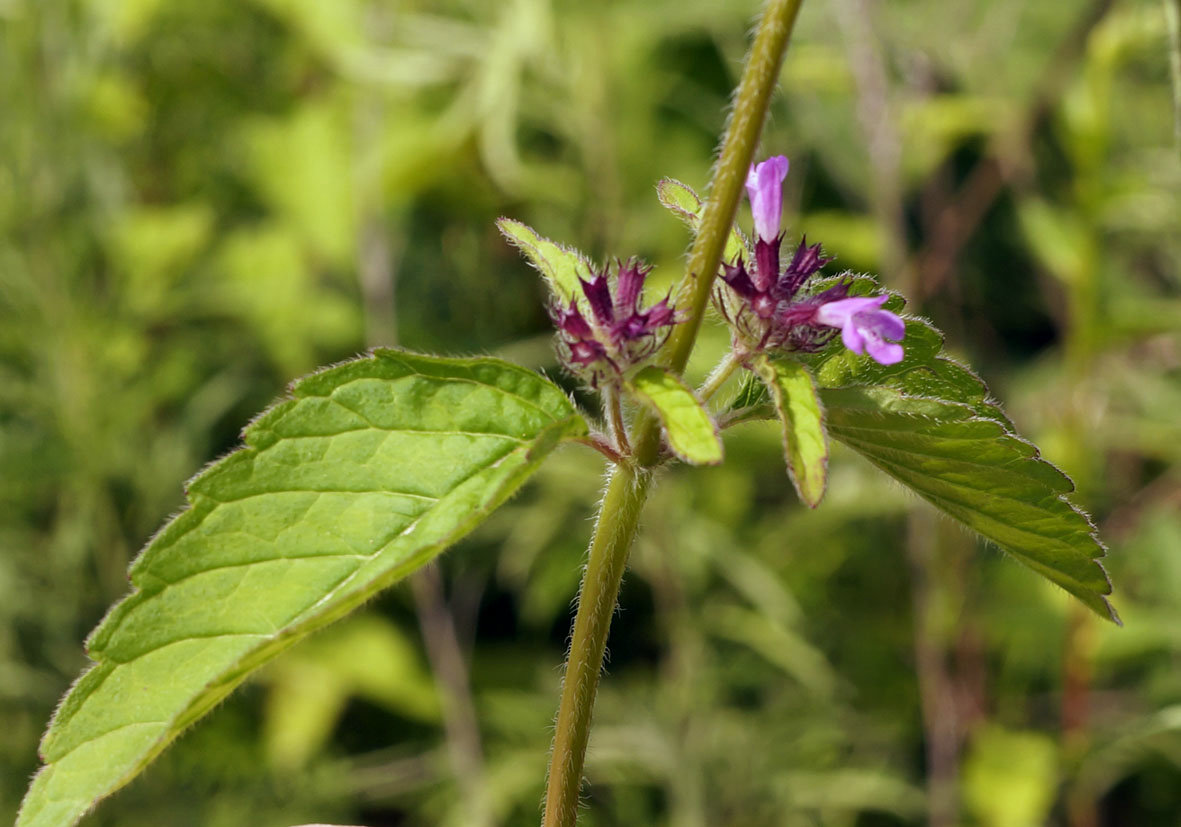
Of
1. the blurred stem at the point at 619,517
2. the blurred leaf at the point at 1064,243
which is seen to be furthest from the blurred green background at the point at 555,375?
the blurred stem at the point at 619,517

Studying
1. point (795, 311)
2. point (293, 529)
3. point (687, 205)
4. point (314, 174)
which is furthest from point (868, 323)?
point (314, 174)

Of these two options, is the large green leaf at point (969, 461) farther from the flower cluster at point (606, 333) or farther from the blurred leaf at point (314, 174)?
the blurred leaf at point (314, 174)

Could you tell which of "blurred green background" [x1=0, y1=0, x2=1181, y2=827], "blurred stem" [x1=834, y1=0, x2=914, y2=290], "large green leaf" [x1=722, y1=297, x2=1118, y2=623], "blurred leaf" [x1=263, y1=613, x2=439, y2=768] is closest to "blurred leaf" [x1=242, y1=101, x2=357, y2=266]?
"blurred green background" [x1=0, y1=0, x2=1181, y2=827]

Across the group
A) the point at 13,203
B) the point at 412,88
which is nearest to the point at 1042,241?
the point at 412,88

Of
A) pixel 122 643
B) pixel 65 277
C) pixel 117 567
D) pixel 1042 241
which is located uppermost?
pixel 1042 241

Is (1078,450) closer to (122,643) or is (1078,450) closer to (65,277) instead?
(122,643)
